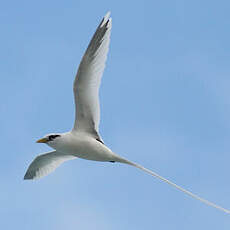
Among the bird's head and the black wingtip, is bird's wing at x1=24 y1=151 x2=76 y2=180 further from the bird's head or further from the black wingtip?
the bird's head

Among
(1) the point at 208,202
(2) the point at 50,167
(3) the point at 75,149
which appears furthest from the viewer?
(2) the point at 50,167

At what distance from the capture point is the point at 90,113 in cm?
1502

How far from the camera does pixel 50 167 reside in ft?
58.0

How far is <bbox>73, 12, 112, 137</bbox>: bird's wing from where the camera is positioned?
14.1 meters

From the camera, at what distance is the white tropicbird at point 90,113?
14188 millimetres

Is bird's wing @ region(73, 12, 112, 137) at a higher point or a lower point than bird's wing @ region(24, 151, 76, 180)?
higher

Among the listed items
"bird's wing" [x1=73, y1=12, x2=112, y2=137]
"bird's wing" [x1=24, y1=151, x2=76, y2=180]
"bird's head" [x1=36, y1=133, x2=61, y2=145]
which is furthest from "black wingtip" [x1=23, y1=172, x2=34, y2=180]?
"bird's wing" [x1=73, y1=12, x2=112, y2=137]

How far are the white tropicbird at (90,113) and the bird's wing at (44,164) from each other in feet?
7.33

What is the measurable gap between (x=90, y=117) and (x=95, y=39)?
2218 mm

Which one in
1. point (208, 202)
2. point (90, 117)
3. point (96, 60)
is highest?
point (96, 60)

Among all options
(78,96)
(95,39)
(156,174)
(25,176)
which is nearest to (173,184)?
(156,174)

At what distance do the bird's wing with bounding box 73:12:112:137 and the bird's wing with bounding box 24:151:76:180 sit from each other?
2.57m

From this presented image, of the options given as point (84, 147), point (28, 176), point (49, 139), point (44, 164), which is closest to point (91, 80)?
point (84, 147)

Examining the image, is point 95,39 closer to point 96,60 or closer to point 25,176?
point 96,60
